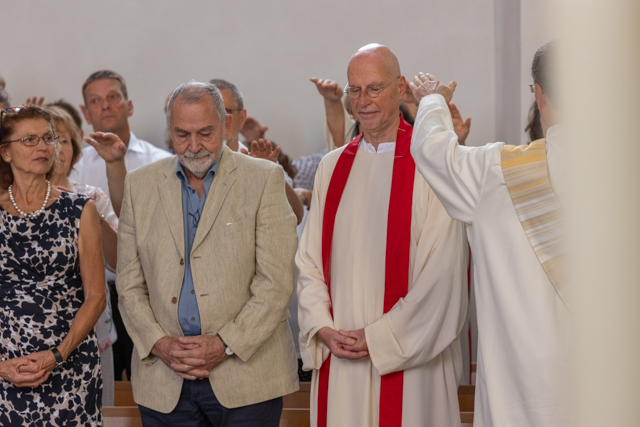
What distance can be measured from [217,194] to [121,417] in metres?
1.48

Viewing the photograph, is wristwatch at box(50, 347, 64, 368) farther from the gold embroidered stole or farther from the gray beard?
the gold embroidered stole

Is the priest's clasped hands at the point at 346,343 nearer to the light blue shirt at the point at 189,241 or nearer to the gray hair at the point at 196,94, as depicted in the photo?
the light blue shirt at the point at 189,241

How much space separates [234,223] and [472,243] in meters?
1.18

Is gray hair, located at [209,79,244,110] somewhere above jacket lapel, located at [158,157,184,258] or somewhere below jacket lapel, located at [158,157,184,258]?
above

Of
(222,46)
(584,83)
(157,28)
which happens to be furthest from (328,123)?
(584,83)

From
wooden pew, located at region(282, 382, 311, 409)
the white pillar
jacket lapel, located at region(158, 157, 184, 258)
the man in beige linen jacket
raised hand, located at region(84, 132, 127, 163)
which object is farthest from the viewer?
wooden pew, located at region(282, 382, 311, 409)

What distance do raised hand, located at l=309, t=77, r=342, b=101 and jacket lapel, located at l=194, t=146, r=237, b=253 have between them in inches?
54.3

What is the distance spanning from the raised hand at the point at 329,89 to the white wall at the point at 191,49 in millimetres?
2427

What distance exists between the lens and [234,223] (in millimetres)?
3146

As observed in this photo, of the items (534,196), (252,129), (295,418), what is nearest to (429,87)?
(534,196)

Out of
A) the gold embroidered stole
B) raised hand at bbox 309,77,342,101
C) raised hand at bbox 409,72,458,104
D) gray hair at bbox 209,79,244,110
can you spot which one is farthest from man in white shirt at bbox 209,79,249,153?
the gold embroidered stole

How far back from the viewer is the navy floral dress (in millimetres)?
3164

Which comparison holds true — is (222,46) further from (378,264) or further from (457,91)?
(378,264)

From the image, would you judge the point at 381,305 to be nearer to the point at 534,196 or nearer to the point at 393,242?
the point at 393,242
